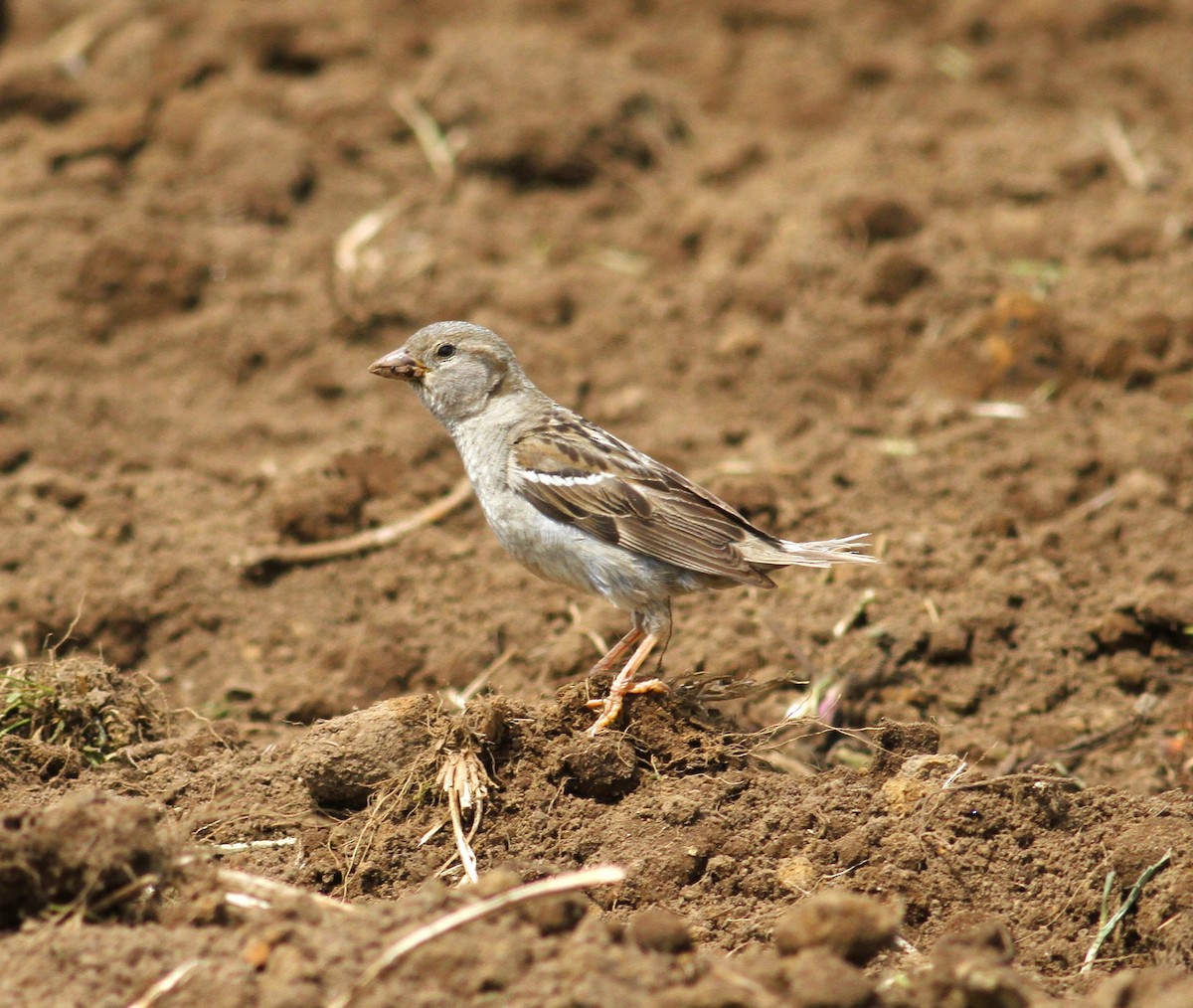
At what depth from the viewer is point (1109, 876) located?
15.3 ft

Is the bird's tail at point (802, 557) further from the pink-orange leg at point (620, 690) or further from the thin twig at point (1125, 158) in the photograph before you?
the thin twig at point (1125, 158)

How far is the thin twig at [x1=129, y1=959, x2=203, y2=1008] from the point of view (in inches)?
143

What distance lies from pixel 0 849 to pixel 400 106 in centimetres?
811

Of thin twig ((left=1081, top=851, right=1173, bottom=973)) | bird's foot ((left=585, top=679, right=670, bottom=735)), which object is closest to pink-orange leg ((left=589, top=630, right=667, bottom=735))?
bird's foot ((left=585, top=679, right=670, bottom=735))

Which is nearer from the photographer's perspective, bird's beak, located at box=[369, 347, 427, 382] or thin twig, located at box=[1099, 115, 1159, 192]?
bird's beak, located at box=[369, 347, 427, 382]

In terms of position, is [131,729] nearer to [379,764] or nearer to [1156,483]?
[379,764]

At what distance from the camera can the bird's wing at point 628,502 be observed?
5.73 metres

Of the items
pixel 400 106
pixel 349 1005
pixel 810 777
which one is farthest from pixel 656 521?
pixel 400 106

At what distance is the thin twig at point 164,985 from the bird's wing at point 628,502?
2552 millimetres

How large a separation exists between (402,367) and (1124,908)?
3722mm

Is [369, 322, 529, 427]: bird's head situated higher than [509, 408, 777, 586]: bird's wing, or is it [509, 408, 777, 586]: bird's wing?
[369, 322, 529, 427]: bird's head

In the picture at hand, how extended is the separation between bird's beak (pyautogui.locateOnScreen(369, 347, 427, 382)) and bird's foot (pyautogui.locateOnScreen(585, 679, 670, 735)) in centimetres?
193

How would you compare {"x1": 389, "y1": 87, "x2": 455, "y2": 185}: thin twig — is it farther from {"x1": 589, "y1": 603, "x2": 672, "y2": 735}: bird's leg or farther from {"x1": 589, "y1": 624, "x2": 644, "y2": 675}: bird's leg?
{"x1": 589, "y1": 603, "x2": 672, "y2": 735}: bird's leg

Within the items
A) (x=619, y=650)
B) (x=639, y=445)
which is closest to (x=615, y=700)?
(x=619, y=650)
